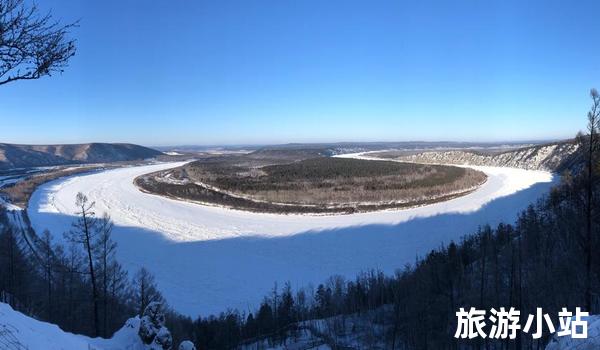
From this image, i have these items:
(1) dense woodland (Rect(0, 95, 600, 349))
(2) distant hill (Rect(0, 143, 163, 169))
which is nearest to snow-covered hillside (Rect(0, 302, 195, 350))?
(1) dense woodland (Rect(0, 95, 600, 349))

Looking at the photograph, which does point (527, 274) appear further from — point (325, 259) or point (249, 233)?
point (249, 233)

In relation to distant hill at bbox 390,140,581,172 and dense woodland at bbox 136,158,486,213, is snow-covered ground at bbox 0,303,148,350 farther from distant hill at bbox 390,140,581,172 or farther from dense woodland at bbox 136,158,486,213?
distant hill at bbox 390,140,581,172

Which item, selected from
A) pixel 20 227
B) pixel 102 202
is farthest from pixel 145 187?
pixel 20 227

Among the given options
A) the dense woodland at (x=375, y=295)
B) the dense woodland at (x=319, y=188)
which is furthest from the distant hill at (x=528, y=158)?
the dense woodland at (x=375, y=295)

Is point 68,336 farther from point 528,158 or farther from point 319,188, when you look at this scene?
point 528,158

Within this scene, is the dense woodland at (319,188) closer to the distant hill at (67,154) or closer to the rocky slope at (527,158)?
the rocky slope at (527,158)

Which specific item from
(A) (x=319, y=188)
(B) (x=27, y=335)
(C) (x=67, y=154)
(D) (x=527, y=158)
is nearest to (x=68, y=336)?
(B) (x=27, y=335)
